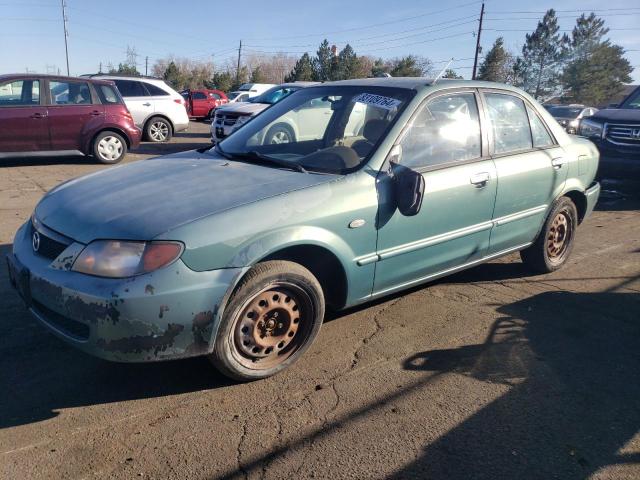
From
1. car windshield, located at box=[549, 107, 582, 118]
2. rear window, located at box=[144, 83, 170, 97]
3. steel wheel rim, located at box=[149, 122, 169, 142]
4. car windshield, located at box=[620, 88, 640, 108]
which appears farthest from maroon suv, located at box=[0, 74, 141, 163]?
car windshield, located at box=[549, 107, 582, 118]

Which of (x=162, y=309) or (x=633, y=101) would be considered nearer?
(x=162, y=309)

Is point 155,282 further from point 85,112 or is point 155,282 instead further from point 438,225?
point 85,112

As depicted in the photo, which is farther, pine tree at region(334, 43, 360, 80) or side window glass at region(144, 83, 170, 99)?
pine tree at region(334, 43, 360, 80)

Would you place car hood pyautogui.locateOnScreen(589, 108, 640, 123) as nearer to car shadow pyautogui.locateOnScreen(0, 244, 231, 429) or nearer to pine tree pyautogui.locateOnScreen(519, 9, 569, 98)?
car shadow pyautogui.locateOnScreen(0, 244, 231, 429)

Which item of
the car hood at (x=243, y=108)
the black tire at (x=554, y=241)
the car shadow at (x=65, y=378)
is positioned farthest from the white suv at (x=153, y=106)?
the black tire at (x=554, y=241)

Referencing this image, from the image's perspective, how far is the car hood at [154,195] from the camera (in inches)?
108

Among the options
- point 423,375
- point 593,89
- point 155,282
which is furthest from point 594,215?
point 593,89

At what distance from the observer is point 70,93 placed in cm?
968

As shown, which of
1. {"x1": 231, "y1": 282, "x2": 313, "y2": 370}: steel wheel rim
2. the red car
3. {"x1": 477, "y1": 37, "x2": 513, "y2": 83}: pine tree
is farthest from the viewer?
{"x1": 477, "y1": 37, "x2": 513, "y2": 83}: pine tree

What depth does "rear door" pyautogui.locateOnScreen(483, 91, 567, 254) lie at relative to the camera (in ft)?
13.7

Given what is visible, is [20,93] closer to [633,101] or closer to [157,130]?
[157,130]

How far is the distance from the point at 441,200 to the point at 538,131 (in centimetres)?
156

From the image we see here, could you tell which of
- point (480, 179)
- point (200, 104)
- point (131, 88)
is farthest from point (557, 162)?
point (200, 104)

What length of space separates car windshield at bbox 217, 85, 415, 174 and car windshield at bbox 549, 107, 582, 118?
21316 mm
